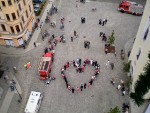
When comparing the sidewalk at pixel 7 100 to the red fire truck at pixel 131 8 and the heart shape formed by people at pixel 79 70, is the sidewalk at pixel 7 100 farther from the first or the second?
the red fire truck at pixel 131 8

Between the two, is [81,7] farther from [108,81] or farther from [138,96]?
[138,96]

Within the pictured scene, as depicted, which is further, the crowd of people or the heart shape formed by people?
the heart shape formed by people

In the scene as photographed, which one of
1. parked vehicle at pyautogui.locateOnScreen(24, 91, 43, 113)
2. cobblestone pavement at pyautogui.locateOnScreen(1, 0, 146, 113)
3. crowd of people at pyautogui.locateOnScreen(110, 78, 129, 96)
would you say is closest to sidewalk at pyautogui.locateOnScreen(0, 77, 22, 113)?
cobblestone pavement at pyautogui.locateOnScreen(1, 0, 146, 113)

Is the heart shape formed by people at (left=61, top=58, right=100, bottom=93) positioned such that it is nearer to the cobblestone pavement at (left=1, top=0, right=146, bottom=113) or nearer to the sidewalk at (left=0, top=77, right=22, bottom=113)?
the cobblestone pavement at (left=1, top=0, right=146, bottom=113)

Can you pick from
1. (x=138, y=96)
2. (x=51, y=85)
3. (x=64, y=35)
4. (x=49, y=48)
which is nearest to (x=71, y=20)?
(x=64, y=35)

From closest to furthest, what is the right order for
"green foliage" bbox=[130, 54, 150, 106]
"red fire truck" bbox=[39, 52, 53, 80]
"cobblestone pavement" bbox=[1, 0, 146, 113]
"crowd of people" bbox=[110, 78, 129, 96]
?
"green foliage" bbox=[130, 54, 150, 106]
"cobblestone pavement" bbox=[1, 0, 146, 113]
"crowd of people" bbox=[110, 78, 129, 96]
"red fire truck" bbox=[39, 52, 53, 80]

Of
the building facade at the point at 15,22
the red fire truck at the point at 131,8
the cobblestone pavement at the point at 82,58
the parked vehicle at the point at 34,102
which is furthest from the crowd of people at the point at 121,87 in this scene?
the red fire truck at the point at 131,8
